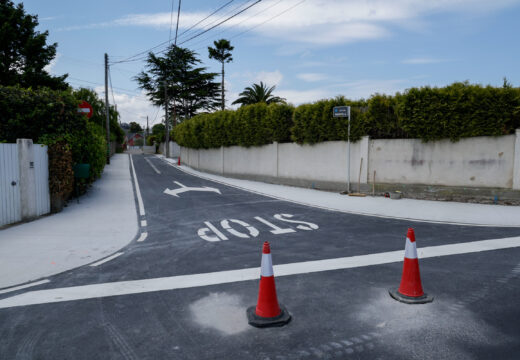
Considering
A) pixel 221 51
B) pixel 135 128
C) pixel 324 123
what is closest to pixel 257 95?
pixel 221 51

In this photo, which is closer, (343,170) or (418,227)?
(418,227)

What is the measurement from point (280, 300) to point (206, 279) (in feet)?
4.35

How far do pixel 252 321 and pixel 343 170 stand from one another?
11.7 metres

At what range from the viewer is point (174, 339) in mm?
3578

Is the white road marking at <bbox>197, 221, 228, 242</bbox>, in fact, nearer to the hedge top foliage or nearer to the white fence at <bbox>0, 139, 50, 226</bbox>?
the white fence at <bbox>0, 139, 50, 226</bbox>

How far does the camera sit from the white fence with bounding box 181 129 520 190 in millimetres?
11312

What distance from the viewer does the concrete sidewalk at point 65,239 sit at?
19.0 ft

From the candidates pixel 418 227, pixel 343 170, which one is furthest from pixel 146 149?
pixel 418 227

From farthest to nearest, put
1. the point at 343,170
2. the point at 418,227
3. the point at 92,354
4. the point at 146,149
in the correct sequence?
the point at 146,149, the point at 343,170, the point at 418,227, the point at 92,354

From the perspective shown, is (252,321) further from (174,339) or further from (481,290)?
(481,290)

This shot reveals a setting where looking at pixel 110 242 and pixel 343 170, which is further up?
pixel 343 170

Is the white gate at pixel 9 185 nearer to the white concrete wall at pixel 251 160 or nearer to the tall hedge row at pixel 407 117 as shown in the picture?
the tall hedge row at pixel 407 117

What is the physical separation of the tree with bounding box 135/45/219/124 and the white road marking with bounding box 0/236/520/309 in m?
42.7

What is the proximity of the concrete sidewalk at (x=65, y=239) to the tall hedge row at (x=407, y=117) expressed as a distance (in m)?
8.78
